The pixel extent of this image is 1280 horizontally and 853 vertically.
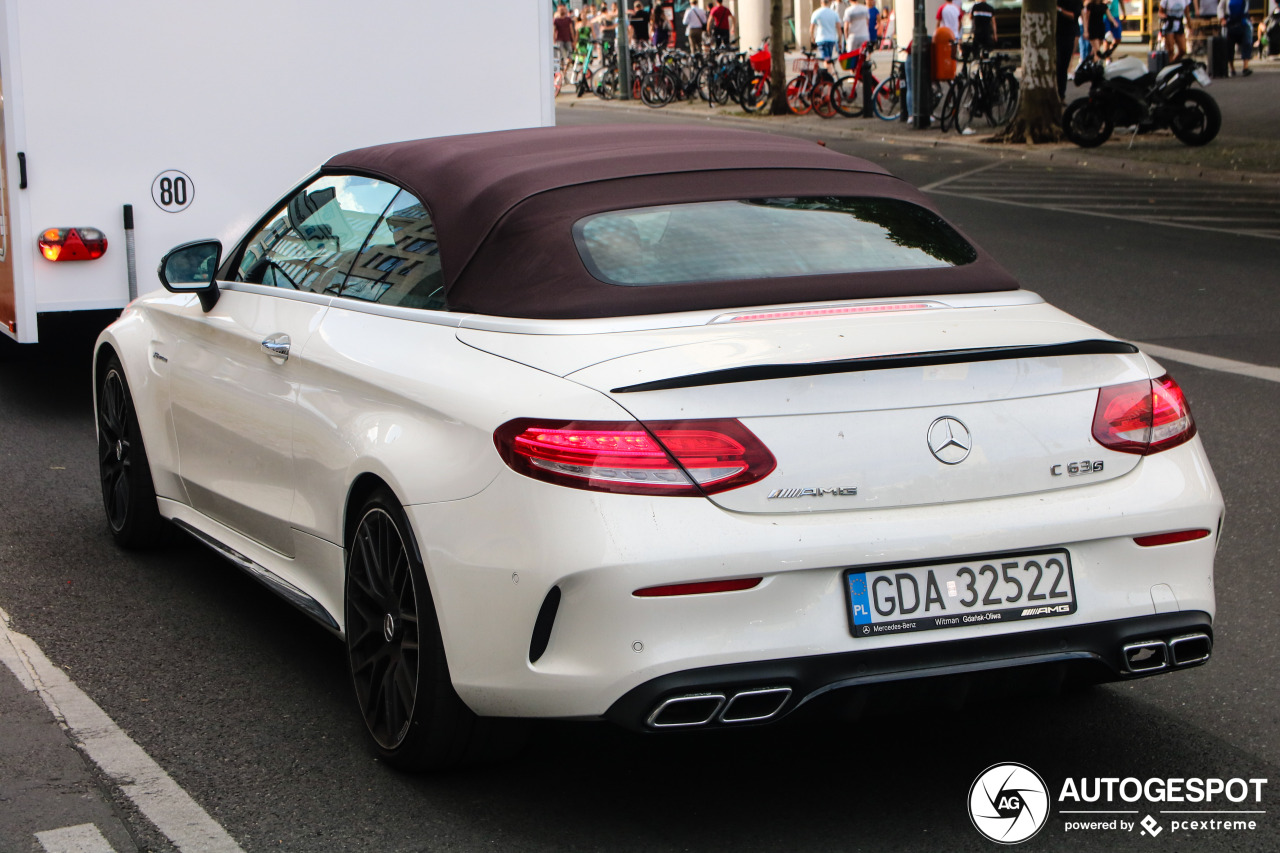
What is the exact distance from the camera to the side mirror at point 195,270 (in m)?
5.37

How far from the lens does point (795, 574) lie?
133 inches

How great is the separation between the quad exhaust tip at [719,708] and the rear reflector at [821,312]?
84 cm

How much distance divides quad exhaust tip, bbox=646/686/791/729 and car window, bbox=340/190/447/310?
1.26 m

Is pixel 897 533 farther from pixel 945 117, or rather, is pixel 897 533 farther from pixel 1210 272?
pixel 945 117

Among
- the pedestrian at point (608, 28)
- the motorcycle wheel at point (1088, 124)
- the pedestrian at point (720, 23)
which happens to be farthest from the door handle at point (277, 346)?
the pedestrian at point (608, 28)

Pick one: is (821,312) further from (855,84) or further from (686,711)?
(855,84)

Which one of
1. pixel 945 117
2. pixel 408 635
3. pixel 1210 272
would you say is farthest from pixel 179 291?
pixel 945 117

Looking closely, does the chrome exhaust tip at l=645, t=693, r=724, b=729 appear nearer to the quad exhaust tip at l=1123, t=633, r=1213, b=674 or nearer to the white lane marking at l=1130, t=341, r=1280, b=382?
the quad exhaust tip at l=1123, t=633, r=1213, b=674

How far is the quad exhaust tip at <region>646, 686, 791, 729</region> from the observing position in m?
3.38

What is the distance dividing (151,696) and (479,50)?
19.0 ft

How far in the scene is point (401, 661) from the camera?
3.93m

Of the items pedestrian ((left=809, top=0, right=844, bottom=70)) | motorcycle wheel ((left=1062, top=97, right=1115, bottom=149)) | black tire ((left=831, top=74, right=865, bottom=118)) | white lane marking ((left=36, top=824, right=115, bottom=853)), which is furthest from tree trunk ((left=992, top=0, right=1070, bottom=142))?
white lane marking ((left=36, top=824, right=115, bottom=853))

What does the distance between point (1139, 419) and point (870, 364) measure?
0.64 m

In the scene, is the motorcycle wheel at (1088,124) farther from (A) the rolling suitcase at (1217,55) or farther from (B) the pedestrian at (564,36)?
(B) the pedestrian at (564,36)
